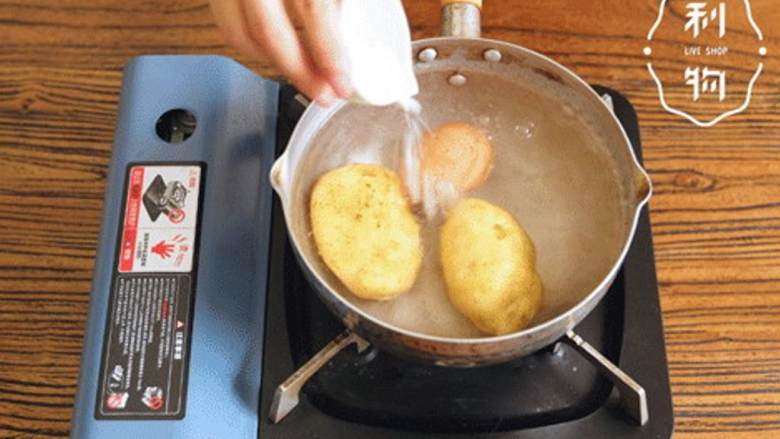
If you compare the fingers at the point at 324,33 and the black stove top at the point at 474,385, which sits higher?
the fingers at the point at 324,33

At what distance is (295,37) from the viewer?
1.98ft

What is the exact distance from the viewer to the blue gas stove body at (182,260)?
0.65 metres

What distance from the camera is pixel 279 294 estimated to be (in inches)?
27.8

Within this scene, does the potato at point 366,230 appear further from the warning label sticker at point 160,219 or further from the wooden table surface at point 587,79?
the wooden table surface at point 587,79

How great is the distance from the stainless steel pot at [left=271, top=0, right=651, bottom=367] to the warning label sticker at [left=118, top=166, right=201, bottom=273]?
97 millimetres

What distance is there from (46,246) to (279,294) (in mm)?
247

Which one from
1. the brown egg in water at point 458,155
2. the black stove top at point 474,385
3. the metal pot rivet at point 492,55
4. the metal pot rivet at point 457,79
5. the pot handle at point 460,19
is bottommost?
the black stove top at point 474,385

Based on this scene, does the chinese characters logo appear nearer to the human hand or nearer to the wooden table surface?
the wooden table surface

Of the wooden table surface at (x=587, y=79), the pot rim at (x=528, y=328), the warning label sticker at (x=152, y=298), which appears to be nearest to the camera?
the pot rim at (x=528, y=328)

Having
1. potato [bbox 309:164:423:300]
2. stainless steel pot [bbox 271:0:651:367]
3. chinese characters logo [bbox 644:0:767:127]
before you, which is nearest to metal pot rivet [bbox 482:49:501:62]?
stainless steel pot [bbox 271:0:651:367]

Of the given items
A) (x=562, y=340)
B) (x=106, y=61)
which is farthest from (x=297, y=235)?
(x=106, y=61)

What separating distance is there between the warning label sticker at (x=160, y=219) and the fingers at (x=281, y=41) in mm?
158

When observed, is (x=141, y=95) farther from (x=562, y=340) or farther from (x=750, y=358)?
(x=750, y=358)

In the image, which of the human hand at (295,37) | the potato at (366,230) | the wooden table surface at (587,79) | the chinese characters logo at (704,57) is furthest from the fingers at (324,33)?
the chinese characters logo at (704,57)
